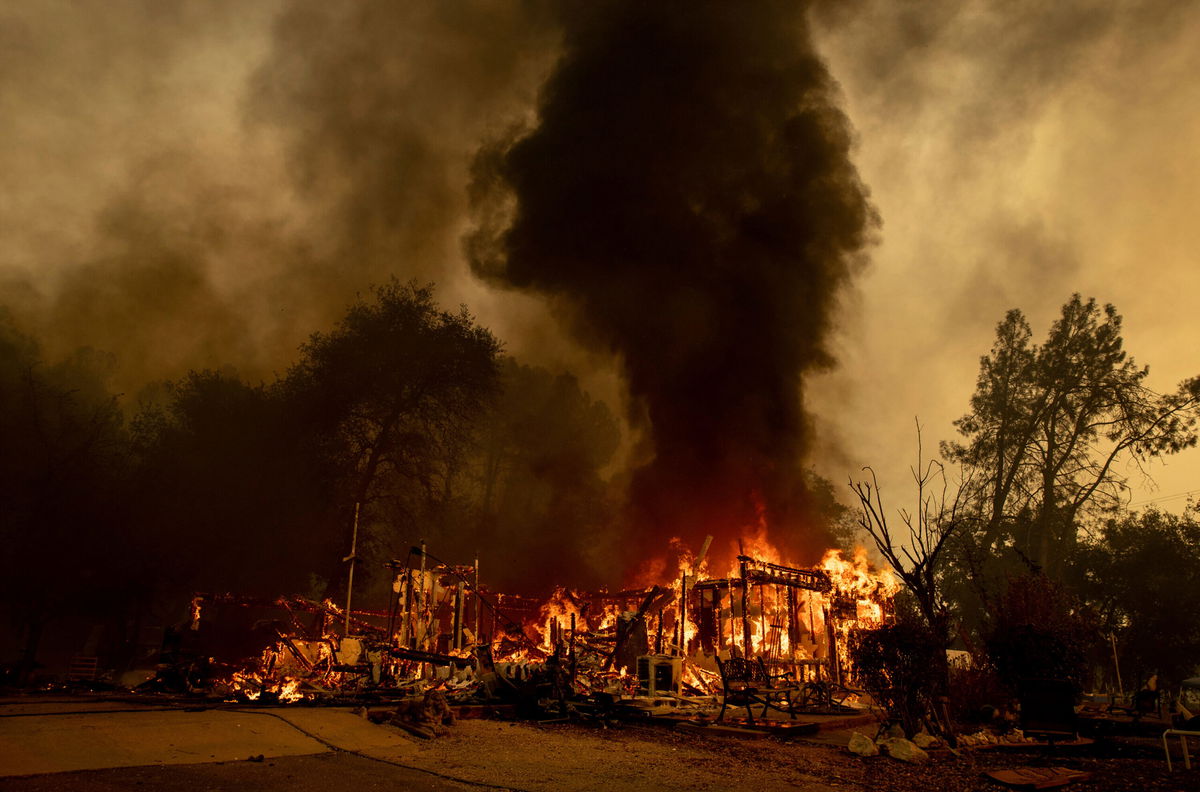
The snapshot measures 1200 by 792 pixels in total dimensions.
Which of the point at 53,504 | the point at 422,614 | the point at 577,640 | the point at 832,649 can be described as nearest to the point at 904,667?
the point at 577,640

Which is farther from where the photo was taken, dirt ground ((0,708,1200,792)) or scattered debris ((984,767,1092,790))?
scattered debris ((984,767,1092,790))

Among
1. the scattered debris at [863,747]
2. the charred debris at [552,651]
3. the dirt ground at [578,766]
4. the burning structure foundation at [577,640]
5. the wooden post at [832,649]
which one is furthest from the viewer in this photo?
the wooden post at [832,649]

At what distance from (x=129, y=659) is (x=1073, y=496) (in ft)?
140

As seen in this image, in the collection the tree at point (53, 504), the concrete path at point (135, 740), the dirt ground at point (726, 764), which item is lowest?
the dirt ground at point (726, 764)

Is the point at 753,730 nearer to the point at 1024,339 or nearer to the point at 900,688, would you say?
the point at 900,688

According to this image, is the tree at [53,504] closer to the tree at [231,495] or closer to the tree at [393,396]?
the tree at [231,495]

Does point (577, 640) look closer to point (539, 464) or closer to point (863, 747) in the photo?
point (863, 747)

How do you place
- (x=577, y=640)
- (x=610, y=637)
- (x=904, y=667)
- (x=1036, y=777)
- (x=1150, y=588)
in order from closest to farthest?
(x=1036, y=777), (x=904, y=667), (x=610, y=637), (x=577, y=640), (x=1150, y=588)

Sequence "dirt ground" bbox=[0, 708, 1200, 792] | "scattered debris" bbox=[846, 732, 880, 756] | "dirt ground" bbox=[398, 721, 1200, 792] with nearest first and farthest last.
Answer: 1. "dirt ground" bbox=[0, 708, 1200, 792]
2. "dirt ground" bbox=[398, 721, 1200, 792]
3. "scattered debris" bbox=[846, 732, 880, 756]

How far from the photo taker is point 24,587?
86.1 ft

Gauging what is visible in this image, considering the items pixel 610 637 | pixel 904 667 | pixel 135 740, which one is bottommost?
pixel 135 740

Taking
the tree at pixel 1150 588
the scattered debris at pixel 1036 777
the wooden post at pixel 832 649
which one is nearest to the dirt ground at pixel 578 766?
the scattered debris at pixel 1036 777

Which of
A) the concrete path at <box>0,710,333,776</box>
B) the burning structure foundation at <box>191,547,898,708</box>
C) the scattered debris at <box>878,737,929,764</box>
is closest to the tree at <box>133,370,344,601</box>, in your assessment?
the burning structure foundation at <box>191,547,898,708</box>

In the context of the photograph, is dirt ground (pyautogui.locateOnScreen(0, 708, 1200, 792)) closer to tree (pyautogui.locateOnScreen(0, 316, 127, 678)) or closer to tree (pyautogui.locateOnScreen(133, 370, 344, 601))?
tree (pyautogui.locateOnScreen(0, 316, 127, 678))
